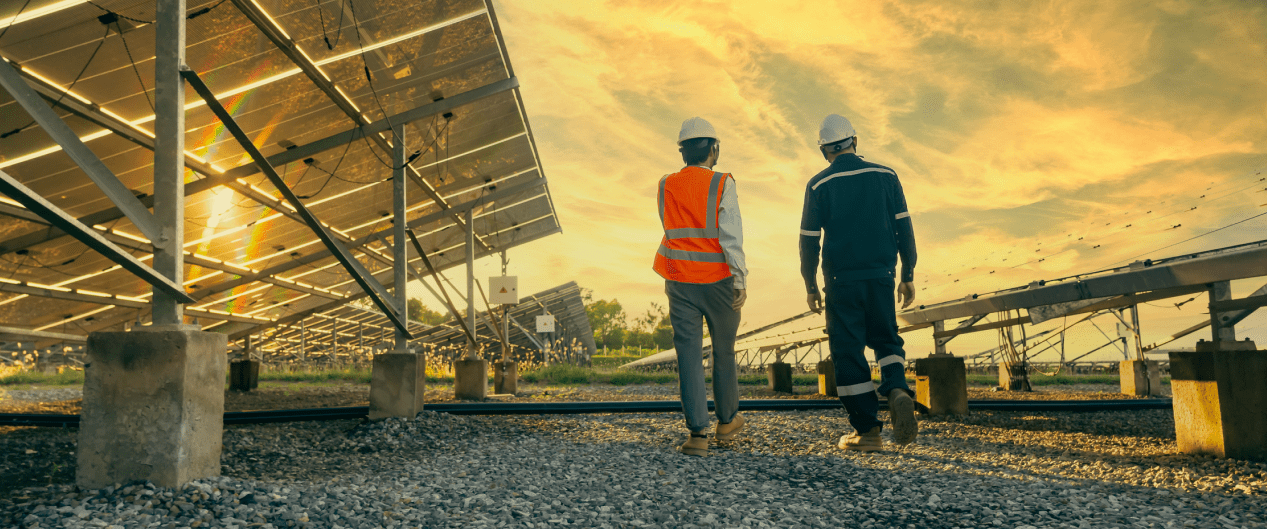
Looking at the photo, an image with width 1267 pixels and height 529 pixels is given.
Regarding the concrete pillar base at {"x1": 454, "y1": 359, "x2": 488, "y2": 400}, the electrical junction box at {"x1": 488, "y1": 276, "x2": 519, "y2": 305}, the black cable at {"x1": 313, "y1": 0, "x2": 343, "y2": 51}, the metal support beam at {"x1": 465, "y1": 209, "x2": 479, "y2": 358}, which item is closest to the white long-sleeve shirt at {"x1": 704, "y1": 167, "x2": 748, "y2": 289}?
the black cable at {"x1": 313, "y1": 0, "x2": 343, "y2": 51}

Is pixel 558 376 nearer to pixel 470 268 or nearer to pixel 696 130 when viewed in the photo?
pixel 470 268

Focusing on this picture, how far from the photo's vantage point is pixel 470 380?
1181 centimetres

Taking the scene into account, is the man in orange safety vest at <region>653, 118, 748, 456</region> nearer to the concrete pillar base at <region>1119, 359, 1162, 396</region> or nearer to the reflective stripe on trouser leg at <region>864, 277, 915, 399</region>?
the reflective stripe on trouser leg at <region>864, 277, 915, 399</region>

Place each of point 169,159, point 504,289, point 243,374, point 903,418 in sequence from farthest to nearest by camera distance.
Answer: point 504,289 → point 243,374 → point 903,418 → point 169,159

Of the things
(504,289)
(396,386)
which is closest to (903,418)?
(396,386)

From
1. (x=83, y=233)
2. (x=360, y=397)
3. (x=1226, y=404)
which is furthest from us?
(x=360, y=397)

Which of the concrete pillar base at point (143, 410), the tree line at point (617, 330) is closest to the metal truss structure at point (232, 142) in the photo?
the concrete pillar base at point (143, 410)

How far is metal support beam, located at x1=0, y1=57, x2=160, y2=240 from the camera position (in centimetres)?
306

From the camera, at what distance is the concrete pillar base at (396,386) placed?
6.56 m

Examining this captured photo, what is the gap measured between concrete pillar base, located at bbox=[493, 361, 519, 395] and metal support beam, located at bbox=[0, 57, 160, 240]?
1129 centimetres

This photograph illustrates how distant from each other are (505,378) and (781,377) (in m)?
6.20

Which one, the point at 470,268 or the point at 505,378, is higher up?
the point at 470,268

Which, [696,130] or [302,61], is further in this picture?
[302,61]

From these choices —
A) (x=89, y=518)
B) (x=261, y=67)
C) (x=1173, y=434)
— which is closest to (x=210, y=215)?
(x=261, y=67)
